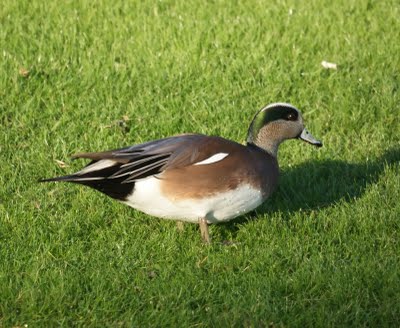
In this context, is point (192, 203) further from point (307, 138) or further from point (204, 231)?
point (307, 138)

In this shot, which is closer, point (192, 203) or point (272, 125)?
point (192, 203)

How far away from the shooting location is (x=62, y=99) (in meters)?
6.50

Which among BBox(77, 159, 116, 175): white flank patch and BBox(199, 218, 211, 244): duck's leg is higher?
BBox(77, 159, 116, 175): white flank patch

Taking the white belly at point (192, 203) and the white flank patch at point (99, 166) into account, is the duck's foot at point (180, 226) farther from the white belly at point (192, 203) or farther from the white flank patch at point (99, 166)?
the white flank patch at point (99, 166)

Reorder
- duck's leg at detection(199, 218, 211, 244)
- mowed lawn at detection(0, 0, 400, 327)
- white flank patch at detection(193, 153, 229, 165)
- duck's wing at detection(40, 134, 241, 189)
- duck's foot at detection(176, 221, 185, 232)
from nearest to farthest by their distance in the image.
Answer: mowed lawn at detection(0, 0, 400, 327), duck's wing at detection(40, 134, 241, 189), white flank patch at detection(193, 153, 229, 165), duck's leg at detection(199, 218, 211, 244), duck's foot at detection(176, 221, 185, 232)

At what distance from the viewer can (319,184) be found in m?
5.65

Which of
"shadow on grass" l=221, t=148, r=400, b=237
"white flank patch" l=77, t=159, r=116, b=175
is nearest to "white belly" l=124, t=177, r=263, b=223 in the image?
"white flank patch" l=77, t=159, r=116, b=175

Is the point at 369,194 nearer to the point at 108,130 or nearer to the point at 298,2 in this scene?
the point at 108,130

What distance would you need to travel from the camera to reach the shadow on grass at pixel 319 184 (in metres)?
5.38

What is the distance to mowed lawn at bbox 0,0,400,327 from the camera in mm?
4336

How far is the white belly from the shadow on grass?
1.12ft

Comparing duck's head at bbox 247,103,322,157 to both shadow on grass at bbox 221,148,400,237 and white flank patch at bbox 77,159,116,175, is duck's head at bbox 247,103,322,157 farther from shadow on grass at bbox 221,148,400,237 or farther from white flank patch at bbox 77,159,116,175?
white flank patch at bbox 77,159,116,175

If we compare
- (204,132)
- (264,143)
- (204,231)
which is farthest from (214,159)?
(204,132)

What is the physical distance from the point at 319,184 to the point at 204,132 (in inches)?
37.4
